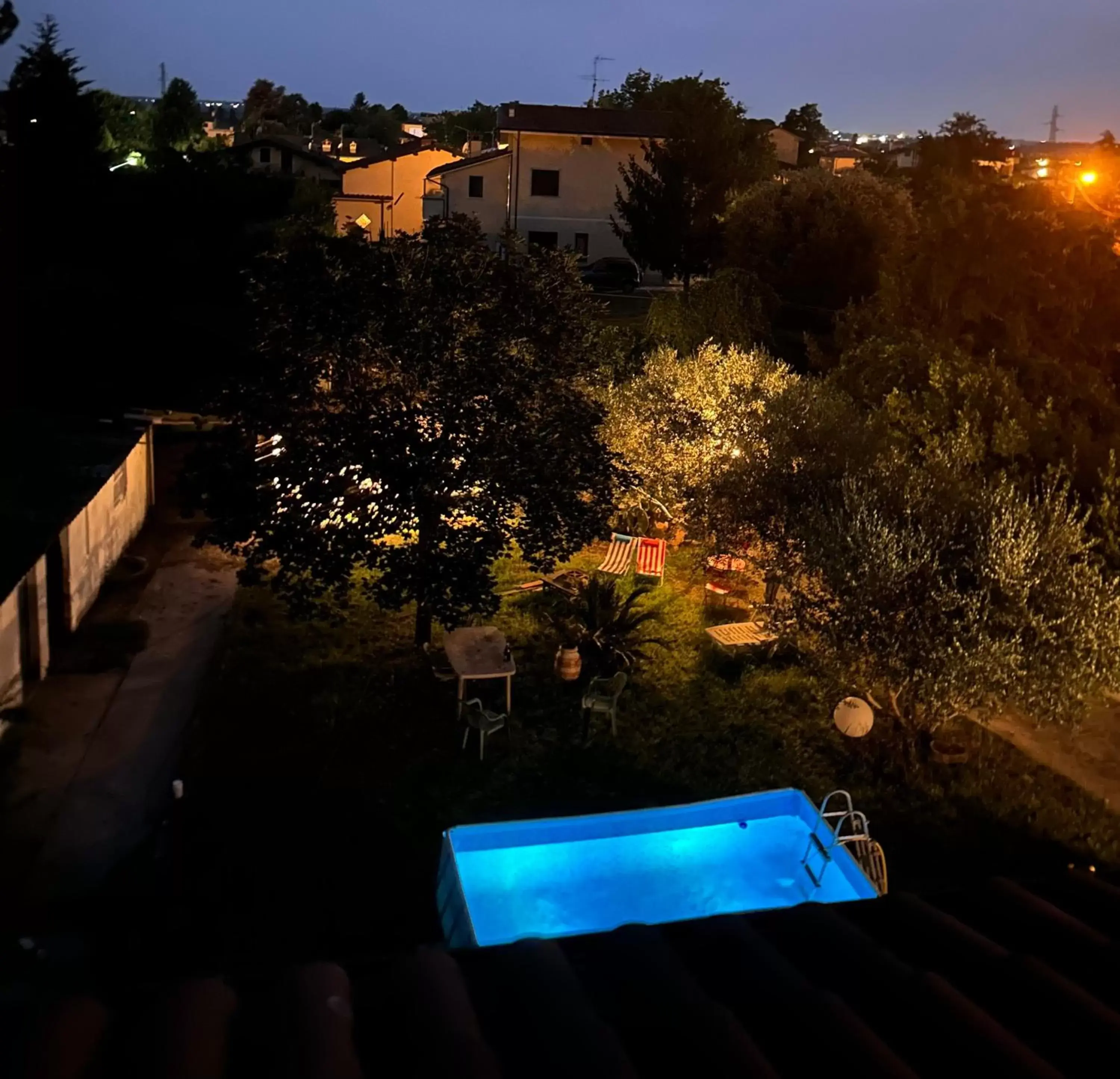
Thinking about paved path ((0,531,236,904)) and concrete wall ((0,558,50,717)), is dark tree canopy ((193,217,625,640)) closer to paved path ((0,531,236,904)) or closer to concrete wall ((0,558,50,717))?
paved path ((0,531,236,904))

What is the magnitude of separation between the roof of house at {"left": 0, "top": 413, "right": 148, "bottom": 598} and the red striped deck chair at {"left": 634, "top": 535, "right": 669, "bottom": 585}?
8.56 m

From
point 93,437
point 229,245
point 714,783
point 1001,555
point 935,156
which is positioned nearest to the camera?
point 1001,555

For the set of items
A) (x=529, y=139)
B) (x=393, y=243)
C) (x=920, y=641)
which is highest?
(x=529, y=139)

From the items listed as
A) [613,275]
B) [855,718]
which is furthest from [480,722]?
[613,275]

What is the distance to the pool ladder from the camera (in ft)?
31.6

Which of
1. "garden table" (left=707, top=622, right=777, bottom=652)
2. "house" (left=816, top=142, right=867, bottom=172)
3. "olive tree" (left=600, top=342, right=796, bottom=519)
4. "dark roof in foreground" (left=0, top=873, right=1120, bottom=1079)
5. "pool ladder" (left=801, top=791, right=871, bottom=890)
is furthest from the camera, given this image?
"house" (left=816, top=142, right=867, bottom=172)

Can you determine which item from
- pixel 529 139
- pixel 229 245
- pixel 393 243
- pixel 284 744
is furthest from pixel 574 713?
pixel 529 139

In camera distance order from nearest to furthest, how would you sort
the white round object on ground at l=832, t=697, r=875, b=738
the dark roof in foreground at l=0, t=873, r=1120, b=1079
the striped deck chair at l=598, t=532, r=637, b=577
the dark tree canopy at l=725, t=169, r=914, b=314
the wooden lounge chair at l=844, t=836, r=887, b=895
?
1. the dark roof in foreground at l=0, t=873, r=1120, b=1079
2. the wooden lounge chair at l=844, t=836, r=887, b=895
3. the white round object on ground at l=832, t=697, r=875, b=738
4. the striped deck chair at l=598, t=532, r=637, b=577
5. the dark tree canopy at l=725, t=169, r=914, b=314

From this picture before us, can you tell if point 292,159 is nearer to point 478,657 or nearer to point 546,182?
point 546,182

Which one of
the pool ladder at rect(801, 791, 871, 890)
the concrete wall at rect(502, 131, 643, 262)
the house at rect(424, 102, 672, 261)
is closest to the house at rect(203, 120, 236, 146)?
the house at rect(424, 102, 672, 261)

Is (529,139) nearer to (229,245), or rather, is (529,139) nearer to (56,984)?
(229,245)

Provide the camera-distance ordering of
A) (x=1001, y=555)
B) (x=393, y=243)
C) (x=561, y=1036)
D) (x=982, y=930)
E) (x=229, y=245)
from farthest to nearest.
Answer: (x=229, y=245)
(x=393, y=243)
(x=1001, y=555)
(x=982, y=930)
(x=561, y=1036)

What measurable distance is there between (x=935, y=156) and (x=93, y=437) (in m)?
49.1

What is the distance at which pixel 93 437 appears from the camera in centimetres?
1803
